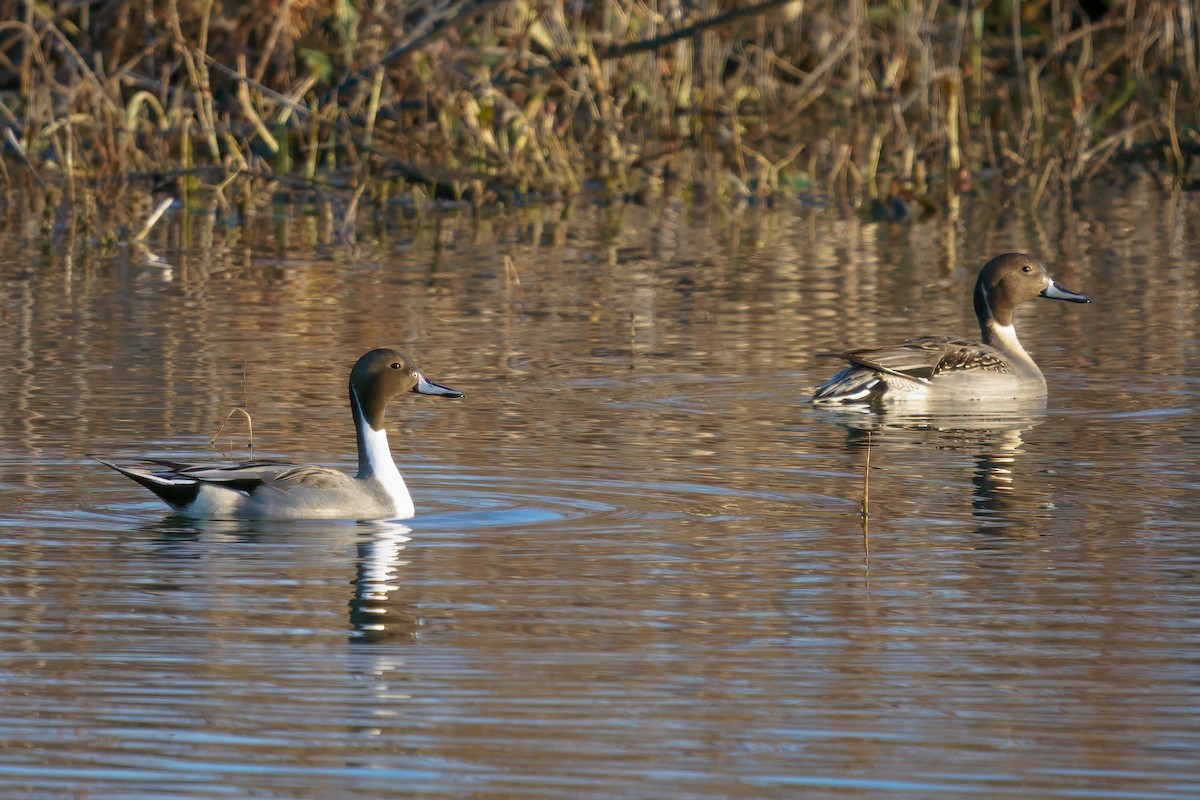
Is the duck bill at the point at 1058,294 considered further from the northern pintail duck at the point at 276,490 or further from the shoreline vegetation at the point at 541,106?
the shoreline vegetation at the point at 541,106

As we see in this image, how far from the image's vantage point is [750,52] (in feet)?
78.4

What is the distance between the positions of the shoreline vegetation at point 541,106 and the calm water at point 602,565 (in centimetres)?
579

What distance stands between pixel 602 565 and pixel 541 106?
1461 centimetres

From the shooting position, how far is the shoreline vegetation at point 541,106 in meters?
20.1

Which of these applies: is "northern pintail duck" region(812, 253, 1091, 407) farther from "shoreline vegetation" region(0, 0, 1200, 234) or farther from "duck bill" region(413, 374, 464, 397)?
"shoreline vegetation" region(0, 0, 1200, 234)

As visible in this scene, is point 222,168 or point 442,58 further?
point 442,58

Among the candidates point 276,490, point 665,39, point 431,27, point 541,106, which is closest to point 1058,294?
point 276,490

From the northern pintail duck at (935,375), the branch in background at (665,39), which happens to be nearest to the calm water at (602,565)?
the northern pintail duck at (935,375)

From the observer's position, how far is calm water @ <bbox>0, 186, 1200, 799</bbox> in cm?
502

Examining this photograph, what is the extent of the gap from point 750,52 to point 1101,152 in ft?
12.1

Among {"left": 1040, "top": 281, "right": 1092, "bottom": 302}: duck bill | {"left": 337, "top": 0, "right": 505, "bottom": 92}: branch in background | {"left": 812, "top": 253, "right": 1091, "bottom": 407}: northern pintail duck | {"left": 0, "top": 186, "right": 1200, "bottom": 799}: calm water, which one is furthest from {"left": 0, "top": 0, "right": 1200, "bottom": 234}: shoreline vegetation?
{"left": 812, "top": 253, "right": 1091, "bottom": 407}: northern pintail duck

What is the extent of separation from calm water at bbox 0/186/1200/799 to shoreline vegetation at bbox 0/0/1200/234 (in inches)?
228

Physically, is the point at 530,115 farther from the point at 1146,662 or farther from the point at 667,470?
the point at 1146,662

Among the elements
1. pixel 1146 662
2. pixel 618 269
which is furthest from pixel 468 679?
pixel 618 269
